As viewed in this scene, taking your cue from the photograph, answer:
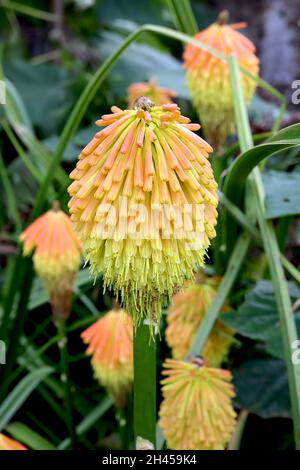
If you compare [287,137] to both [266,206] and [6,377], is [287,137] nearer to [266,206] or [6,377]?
[266,206]

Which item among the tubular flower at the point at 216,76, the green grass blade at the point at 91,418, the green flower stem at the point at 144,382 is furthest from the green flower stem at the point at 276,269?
the green grass blade at the point at 91,418

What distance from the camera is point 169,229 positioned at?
534 mm

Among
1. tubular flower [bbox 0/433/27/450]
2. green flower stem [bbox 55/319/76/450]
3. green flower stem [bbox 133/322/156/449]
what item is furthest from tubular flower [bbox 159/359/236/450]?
green flower stem [bbox 55/319/76/450]

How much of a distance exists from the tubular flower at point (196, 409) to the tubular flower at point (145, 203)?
0.70 feet

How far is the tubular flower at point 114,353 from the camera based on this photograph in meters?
0.92

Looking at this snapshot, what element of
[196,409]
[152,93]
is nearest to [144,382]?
[196,409]

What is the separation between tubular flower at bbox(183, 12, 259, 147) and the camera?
0.99 metres

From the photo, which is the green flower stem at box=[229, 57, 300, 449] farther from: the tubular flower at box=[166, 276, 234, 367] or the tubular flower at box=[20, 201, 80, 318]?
the tubular flower at box=[20, 201, 80, 318]

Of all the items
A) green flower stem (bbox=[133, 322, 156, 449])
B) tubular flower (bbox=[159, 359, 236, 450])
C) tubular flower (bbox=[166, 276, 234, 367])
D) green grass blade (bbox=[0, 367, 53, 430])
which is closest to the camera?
green flower stem (bbox=[133, 322, 156, 449])

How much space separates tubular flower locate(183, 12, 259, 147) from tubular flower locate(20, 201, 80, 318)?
282 millimetres

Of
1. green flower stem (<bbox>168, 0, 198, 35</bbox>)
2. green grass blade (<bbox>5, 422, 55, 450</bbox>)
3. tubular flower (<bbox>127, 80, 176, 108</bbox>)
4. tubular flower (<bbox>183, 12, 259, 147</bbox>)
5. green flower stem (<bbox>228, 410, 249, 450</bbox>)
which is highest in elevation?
green flower stem (<bbox>168, 0, 198, 35</bbox>)

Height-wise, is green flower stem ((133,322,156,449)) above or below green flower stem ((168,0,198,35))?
below

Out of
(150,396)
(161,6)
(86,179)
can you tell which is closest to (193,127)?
(86,179)

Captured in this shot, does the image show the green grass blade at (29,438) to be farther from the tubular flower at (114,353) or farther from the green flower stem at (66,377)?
the tubular flower at (114,353)
